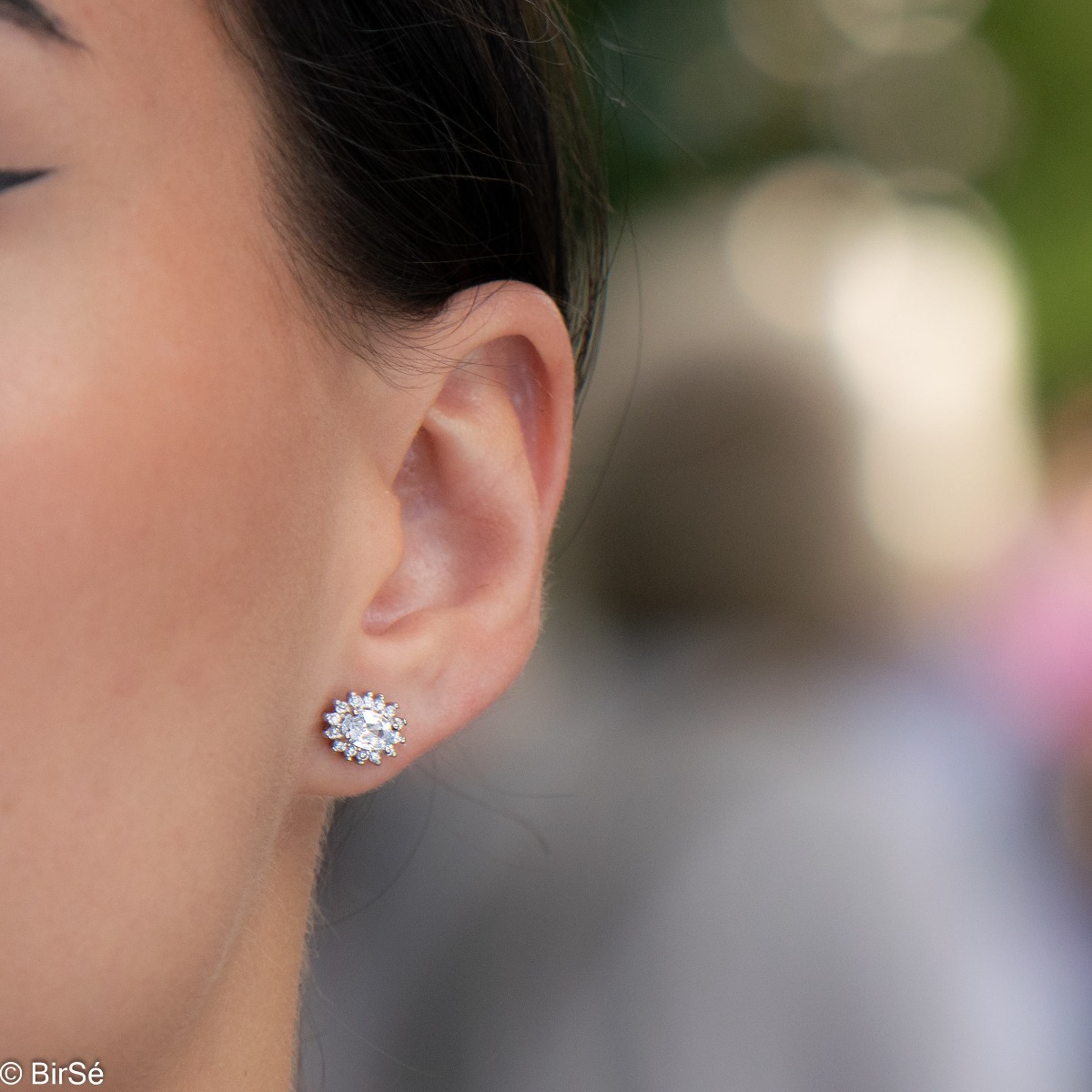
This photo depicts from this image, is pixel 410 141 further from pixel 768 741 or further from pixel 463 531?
pixel 768 741

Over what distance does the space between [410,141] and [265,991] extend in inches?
23.4

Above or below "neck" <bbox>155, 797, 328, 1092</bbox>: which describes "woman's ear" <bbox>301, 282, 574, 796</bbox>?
above

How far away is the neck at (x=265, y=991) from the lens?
0.88 m

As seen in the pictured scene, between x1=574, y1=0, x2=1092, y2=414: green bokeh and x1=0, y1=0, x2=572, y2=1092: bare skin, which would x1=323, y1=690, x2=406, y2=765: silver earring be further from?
x1=574, y1=0, x2=1092, y2=414: green bokeh

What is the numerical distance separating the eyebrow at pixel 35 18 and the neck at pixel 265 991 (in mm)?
516

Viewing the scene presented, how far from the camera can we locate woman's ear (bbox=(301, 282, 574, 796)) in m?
0.92

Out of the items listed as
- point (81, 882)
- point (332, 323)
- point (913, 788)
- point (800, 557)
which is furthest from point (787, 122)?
point (81, 882)

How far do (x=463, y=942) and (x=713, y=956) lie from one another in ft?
1.16

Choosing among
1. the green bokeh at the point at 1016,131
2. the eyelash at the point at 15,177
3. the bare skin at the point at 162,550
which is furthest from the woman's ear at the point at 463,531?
the green bokeh at the point at 1016,131

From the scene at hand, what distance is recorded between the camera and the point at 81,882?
735 millimetres

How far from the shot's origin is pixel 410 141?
0.96 m

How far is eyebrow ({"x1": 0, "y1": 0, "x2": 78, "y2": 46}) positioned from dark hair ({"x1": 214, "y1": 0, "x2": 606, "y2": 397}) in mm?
124

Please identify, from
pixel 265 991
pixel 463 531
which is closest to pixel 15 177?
pixel 463 531

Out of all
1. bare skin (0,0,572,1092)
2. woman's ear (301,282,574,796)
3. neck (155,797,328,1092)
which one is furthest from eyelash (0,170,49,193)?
neck (155,797,328,1092)
